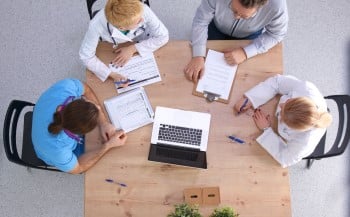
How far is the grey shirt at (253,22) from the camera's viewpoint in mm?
1872

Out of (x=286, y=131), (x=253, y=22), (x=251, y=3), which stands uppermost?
(x=251, y=3)

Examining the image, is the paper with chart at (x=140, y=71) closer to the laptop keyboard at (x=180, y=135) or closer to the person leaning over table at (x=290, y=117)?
the laptop keyboard at (x=180, y=135)

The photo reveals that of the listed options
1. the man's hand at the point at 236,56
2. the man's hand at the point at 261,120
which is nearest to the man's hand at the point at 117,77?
the man's hand at the point at 236,56

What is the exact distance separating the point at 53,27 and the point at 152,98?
1.37 m

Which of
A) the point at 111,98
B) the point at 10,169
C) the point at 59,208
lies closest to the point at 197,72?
the point at 111,98

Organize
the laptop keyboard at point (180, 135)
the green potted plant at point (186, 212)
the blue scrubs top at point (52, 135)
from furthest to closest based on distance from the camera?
the laptop keyboard at point (180, 135)
the blue scrubs top at point (52, 135)
the green potted plant at point (186, 212)

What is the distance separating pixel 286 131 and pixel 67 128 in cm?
104

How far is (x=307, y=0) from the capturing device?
9.57 feet

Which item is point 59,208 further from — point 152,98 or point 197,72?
point 197,72

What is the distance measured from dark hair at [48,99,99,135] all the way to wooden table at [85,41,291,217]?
0.23 meters

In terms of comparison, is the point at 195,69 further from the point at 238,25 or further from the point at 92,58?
the point at 92,58

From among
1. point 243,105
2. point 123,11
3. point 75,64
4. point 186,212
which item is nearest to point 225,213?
point 186,212

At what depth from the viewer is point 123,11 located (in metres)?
1.68

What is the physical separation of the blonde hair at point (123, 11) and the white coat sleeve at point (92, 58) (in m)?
0.19
